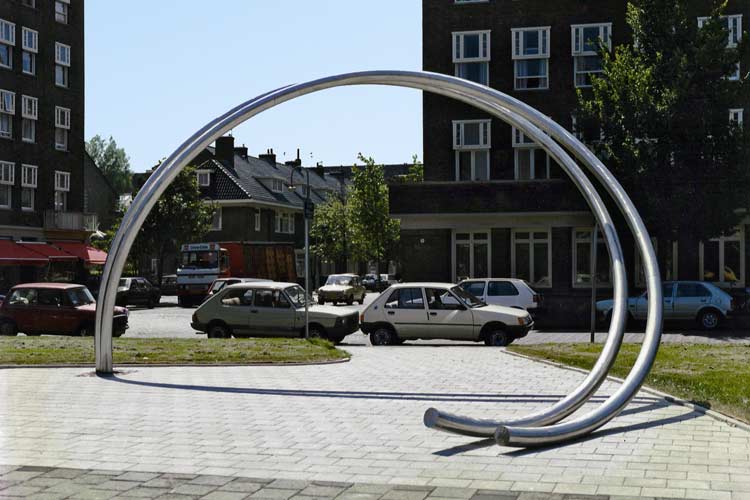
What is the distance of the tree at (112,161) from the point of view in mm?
98938

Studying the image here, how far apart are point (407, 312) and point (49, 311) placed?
900 cm

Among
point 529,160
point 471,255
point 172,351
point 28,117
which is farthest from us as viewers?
point 28,117

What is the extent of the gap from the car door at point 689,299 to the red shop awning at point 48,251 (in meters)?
29.6

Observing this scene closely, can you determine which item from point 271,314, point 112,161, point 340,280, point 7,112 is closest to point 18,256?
point 7,112

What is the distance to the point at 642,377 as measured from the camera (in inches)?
416

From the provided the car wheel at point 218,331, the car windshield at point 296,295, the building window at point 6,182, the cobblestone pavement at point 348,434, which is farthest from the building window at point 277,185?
the cobblestone pavement at point 348,434

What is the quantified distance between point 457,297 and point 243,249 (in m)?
26.6

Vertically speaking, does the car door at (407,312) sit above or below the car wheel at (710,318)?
above

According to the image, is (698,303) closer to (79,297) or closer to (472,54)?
(472,54)

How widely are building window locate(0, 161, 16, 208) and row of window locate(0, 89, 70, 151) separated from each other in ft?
4.73

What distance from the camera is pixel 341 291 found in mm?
48844

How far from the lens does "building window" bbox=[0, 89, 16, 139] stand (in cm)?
4669

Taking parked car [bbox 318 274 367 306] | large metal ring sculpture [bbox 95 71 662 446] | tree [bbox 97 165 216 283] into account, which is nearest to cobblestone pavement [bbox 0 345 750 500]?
large metal ring sculpture [bbox 95 71 662 446]

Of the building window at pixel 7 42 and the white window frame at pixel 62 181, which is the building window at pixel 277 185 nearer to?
the white window frame at pixel 62 181
